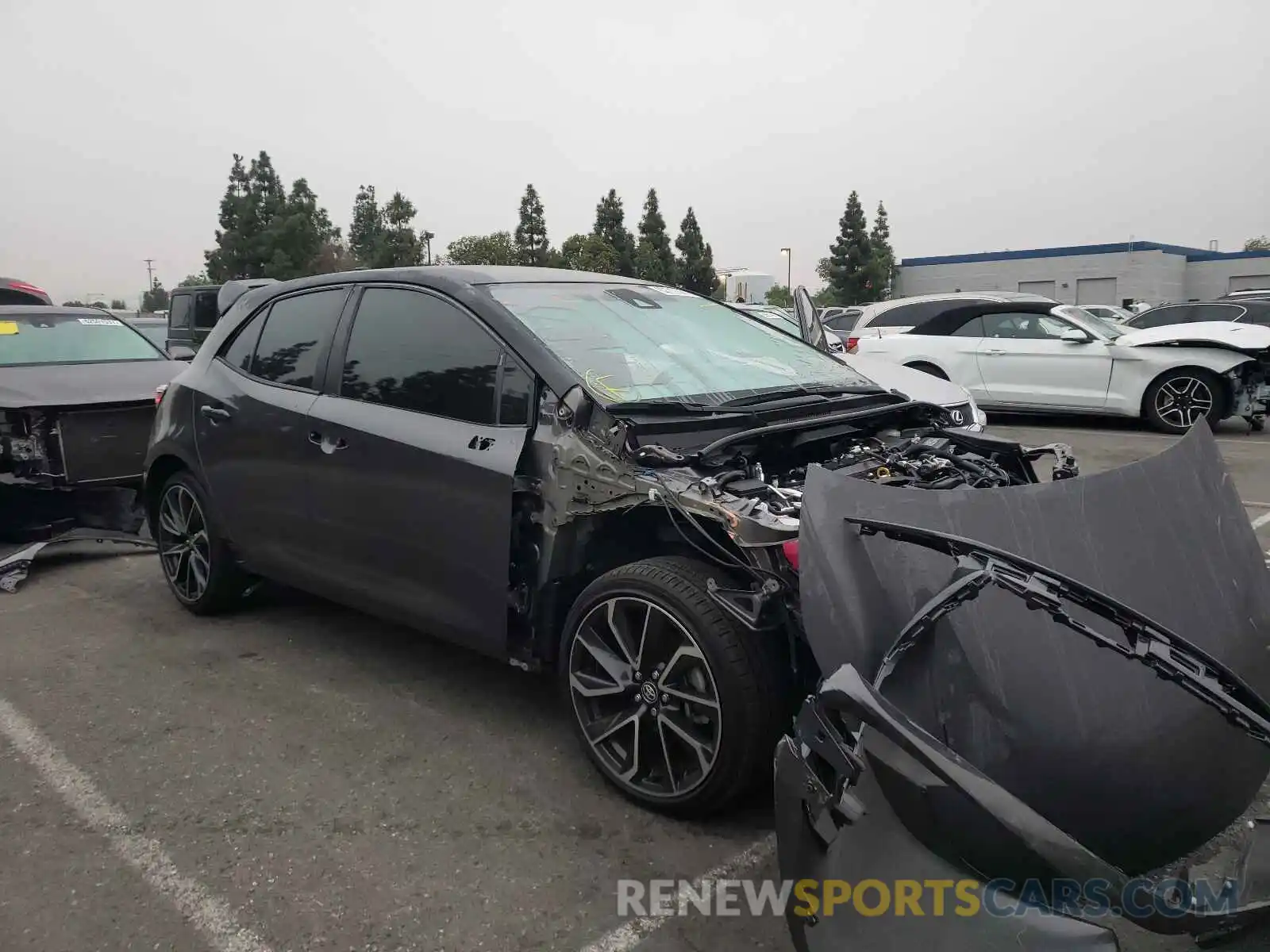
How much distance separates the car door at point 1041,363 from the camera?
36.0 feet

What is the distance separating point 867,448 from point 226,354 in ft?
10.2

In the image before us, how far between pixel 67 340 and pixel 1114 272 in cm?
5329

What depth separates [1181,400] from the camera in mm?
10547

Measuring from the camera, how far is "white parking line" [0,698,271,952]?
2.46m

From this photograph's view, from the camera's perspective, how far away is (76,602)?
5293 millimetres

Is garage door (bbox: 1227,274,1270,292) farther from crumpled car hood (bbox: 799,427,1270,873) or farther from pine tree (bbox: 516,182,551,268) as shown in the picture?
crumpled car hood (bbox: 799,427,1270,873)

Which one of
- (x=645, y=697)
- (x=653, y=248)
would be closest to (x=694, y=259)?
(x=653, y=248)

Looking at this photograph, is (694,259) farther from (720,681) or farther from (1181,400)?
(720,681)

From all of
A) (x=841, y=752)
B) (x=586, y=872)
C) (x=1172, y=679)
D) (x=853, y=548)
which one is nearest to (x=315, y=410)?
(x=586, y=872)

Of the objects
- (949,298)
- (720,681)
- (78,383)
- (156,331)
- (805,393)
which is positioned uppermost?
(949,298)

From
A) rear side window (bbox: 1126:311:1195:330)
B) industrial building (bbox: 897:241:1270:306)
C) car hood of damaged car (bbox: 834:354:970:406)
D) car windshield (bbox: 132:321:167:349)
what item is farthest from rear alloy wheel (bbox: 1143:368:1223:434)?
industrial building (bbox: 897:241:1270:306)

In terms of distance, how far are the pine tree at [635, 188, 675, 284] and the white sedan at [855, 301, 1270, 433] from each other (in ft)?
142

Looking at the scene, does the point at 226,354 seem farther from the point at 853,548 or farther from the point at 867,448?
the point at 853,548

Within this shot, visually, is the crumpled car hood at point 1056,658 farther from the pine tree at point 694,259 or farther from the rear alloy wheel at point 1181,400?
the pine tree at point 694,259
